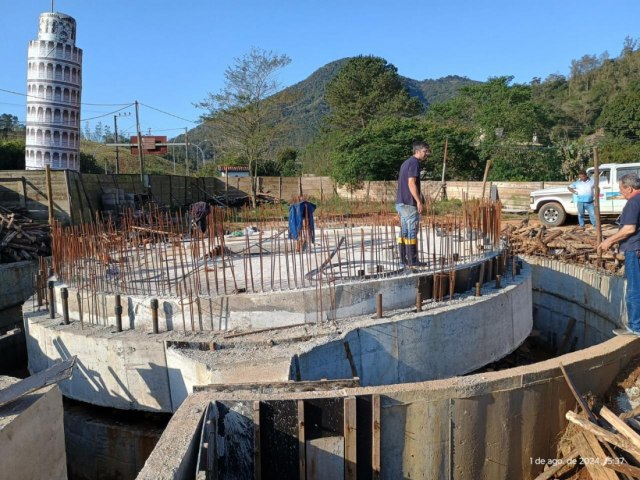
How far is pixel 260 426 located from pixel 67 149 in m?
22.1

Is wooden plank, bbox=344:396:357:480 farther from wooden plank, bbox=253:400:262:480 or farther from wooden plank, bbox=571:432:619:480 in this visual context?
wooden plank, bbox=571:432:619:480

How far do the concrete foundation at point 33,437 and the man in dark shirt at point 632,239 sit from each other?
521cm

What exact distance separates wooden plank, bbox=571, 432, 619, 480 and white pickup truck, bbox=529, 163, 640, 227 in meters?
Answer: 10.0

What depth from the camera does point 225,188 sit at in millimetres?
25000

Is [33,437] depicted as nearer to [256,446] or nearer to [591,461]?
[256,446]

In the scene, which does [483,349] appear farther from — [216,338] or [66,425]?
[66,425]

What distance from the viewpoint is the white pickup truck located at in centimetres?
1323

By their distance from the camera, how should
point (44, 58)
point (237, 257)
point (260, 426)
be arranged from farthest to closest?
point (44, 58), point (237, 257), point (260, 426)

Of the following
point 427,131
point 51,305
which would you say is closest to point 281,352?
point 51,305

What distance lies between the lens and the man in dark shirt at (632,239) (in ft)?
16.6

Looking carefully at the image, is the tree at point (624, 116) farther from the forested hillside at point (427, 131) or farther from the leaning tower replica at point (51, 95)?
the leaning tower replica at point (51, 95)

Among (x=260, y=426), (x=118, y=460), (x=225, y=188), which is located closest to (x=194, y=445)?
(x=260, y=426)

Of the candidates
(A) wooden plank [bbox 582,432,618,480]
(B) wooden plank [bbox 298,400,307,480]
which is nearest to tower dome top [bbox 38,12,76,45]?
(B) wooden plank [bbox 298,400,307,480]

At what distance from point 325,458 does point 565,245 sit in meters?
7.44
